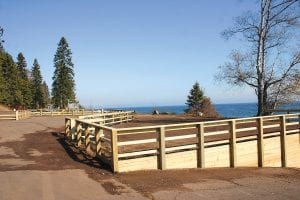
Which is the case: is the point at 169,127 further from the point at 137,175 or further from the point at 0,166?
the point at 0,166

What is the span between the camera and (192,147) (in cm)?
1297

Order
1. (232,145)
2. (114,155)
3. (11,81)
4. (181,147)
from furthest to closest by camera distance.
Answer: (11,81) → (232,145) → (181,147) → (114,155)

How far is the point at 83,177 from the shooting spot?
33.4 feet

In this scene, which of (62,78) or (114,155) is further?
(62,78)

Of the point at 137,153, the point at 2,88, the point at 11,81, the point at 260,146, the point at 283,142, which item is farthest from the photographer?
the point at 11,81

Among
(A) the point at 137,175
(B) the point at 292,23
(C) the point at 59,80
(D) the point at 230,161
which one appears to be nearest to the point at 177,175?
(A) the point at 137,175

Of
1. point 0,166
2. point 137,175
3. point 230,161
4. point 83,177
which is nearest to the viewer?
point 83,177

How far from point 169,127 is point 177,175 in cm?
156

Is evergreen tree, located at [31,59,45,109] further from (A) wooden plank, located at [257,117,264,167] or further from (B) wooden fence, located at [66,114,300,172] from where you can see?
(A) wooden plank, located at [257,117,264,167]

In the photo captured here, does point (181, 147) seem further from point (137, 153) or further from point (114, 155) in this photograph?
point (114, 155)

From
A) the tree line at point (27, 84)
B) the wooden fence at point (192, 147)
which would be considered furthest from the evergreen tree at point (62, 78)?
the wooden fence at point (192, 147)

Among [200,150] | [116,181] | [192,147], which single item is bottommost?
[116,181]

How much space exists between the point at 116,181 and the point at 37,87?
84543mm

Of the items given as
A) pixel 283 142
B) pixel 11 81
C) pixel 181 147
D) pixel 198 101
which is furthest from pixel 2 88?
pixel 181 147
